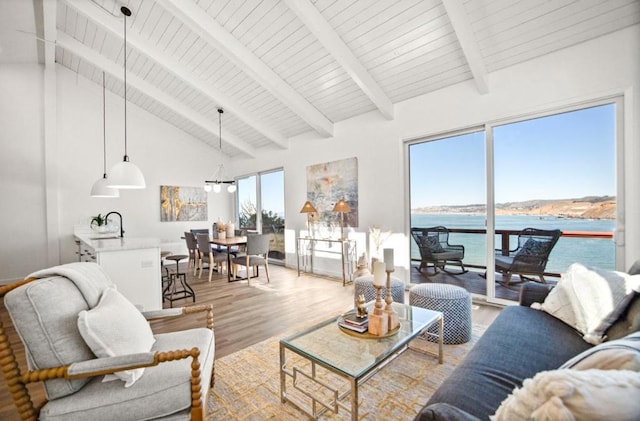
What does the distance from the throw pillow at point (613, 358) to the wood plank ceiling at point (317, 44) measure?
289 cm

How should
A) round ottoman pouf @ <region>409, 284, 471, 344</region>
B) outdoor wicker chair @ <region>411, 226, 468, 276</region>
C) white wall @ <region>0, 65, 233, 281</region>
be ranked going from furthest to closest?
1. white wall @ <region>0, 65, 233, 281</region>
2. outdoor wicker chair @ <region>411, 226, 468, 276</region>
3. round ottoman pouf @ <region>409, 284, 471, 344</region>

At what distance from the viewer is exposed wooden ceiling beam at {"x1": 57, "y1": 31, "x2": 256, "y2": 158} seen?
4703mm

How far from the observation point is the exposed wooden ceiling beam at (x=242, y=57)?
334cm

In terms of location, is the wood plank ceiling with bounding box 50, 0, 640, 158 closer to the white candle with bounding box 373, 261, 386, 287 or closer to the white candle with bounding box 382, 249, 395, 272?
the white candle with bounding box 382, 249, 395, 272

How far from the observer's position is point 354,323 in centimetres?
203

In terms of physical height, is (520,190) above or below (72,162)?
below

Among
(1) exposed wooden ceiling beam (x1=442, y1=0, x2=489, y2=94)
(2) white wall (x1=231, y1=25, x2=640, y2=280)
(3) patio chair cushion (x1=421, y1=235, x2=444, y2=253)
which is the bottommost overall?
(3) patio chair cushion (x1=421, y1=235, x2=444, y2=253)

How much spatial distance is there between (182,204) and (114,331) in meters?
6.26

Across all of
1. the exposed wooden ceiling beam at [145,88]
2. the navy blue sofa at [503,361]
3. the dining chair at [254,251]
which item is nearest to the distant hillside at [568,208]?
the navy blue sofa at [503,361]

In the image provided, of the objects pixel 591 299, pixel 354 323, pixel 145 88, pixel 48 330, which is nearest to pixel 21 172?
pixel 145 88

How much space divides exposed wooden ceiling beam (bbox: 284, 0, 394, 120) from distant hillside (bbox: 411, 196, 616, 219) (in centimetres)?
202

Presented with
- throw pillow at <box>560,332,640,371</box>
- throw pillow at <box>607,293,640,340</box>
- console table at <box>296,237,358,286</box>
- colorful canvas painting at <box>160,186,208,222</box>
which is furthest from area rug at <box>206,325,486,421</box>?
colorful canvas painting at <box>160,186,208,222</box>

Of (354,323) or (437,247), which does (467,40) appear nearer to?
(437,247)

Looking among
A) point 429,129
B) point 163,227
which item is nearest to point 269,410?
point 429,129
